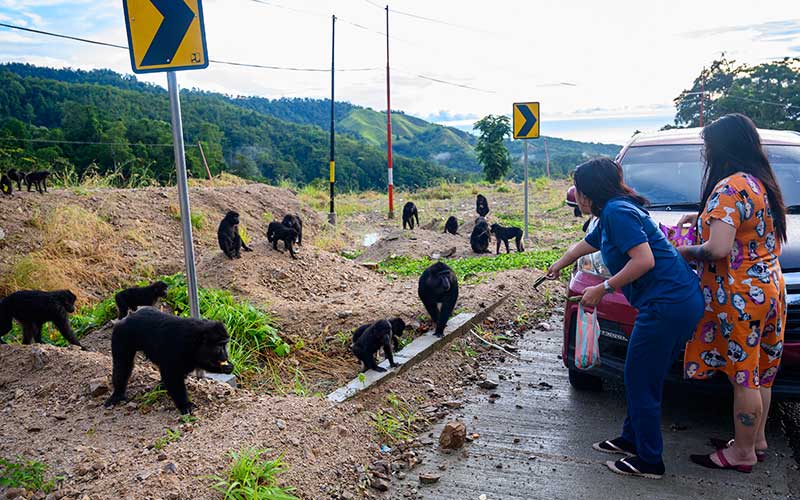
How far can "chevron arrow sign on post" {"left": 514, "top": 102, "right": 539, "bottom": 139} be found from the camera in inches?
507

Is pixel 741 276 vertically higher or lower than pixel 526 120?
lower

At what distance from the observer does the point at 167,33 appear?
430cm

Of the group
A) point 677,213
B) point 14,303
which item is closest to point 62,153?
point 14,303

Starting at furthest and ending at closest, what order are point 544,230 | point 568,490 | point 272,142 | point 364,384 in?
point 272,142
point 544,230
point 364,384
point 568,490

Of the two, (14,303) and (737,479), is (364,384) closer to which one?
(737,479)

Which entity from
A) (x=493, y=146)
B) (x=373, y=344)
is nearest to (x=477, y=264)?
(x=373, y=344)

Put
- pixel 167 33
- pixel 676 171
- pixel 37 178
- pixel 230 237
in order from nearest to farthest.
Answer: pixel 167 33, pixel 676 171, pixel 230 237, pixel 37 178

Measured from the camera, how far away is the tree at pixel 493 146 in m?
37.2

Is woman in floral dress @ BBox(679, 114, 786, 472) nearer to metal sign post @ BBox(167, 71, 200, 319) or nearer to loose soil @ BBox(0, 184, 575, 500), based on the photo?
loose soil @ BBox(0, 184, 575, 500)

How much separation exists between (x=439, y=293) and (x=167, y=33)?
3.69 m

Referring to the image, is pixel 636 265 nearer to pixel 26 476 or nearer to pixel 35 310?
pixel 26 476

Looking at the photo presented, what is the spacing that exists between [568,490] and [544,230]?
555 inches

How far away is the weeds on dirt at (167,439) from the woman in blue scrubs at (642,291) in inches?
A: 108

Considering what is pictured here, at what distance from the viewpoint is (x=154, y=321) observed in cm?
443
